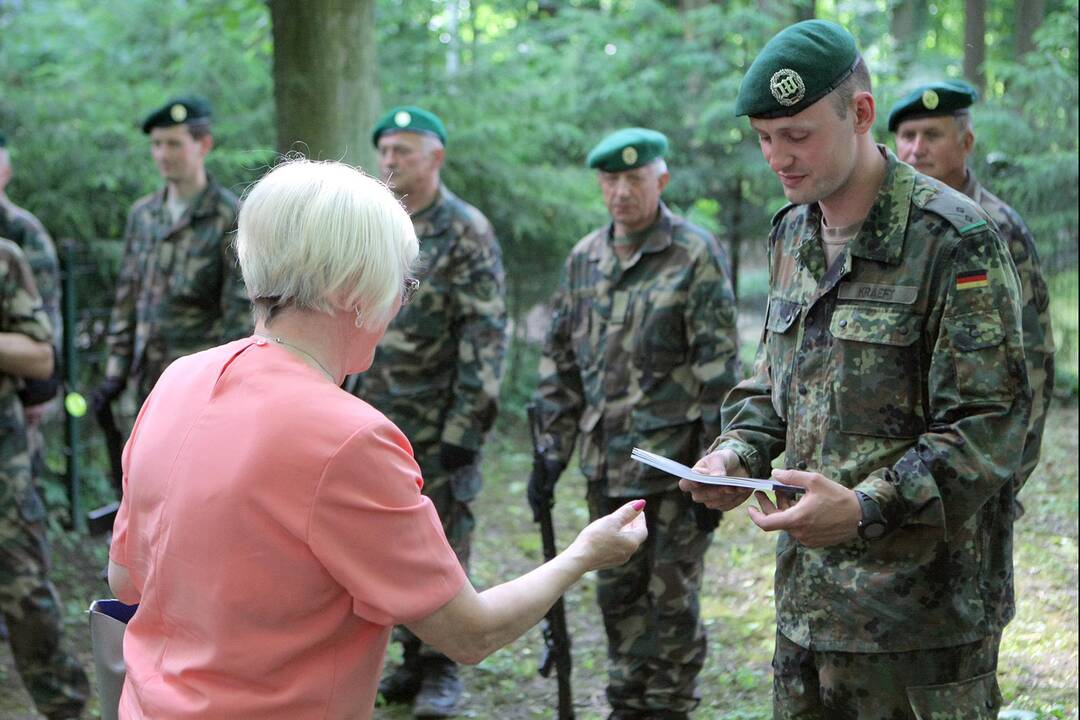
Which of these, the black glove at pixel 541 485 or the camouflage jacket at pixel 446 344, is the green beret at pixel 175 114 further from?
the black glove at pixel 541 485

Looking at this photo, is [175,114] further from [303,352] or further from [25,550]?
[303,352]

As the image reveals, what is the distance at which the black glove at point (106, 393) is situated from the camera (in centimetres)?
607

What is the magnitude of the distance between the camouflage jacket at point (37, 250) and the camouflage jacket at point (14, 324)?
1.03ft

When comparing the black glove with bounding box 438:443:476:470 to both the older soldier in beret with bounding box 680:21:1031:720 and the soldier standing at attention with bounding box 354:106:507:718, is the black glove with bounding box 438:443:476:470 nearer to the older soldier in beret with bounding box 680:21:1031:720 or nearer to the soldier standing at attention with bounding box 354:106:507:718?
the soldier standing at attention with bounding box 354:106:507:718

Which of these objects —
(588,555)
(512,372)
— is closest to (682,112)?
(512,372)

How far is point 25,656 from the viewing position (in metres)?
4.70

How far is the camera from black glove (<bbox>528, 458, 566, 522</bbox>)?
465 centimetres

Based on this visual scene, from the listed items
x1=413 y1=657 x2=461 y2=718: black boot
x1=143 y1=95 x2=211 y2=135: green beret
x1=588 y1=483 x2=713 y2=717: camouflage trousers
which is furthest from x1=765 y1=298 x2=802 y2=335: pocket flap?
x1=143 y1=95 x2=211 y2=135: green beret

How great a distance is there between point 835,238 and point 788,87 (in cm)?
41

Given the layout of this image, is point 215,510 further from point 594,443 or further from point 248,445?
point 594,443

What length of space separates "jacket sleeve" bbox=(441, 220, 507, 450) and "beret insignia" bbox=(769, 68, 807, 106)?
2633mm

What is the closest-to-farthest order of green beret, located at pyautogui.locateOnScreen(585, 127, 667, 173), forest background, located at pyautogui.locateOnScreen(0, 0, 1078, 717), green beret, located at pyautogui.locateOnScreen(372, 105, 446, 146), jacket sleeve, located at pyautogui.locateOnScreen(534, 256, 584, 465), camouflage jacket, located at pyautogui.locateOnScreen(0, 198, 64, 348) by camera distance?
green beret, located at pyautogui.locateOnScreen(585, 127, 667, 173)
jacket sleeve, located at pyautogui.locateOnScreen(534, 256, 584, 465)
camouflage jacket, located at pyautogui.locateOnScreen(0, 198, 64, 348)
green beret, located at pyautogui.locateOnScreen(372, 105, 446, 146)
forest background, located at pyautogui.locateOnScreen(0, 0, 1078, 717)

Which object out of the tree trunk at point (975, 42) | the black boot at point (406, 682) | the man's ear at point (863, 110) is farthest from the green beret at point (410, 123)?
the tree trunk at point (975, 42)

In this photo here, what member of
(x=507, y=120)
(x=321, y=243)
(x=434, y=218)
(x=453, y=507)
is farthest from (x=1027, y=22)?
(x=321, y=243)
